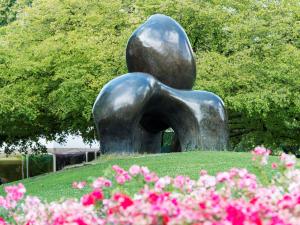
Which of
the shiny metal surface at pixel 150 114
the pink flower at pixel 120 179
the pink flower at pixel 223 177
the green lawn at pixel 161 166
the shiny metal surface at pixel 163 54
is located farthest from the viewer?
the shiny metal surface at pixel 163 54

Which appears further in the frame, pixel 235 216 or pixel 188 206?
pixel 188 206

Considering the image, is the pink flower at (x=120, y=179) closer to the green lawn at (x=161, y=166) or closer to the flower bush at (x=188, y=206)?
the flower bush at (x=188, y=206)

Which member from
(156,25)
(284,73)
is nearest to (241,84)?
(284,73)

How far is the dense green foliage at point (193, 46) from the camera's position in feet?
61.6

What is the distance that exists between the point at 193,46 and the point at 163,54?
23.6 feet

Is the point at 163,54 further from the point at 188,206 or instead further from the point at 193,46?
the point at 188,206

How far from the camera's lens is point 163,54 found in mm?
13141

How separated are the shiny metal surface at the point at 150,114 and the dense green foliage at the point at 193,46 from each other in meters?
4.95

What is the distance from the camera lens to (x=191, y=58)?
13.4m

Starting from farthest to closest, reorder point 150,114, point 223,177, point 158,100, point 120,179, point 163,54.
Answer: point 150,114, point 163,54, point 158,100, point 120,179, point 223,177

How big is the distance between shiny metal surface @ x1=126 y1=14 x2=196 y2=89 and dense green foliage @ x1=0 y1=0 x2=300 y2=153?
480 centimetres

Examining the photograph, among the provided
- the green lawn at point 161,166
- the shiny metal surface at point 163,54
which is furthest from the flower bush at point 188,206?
the shiny metal surface at point 163,54

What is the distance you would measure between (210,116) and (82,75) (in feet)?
23.6

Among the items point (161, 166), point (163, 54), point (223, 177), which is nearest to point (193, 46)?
point (163, 54)
